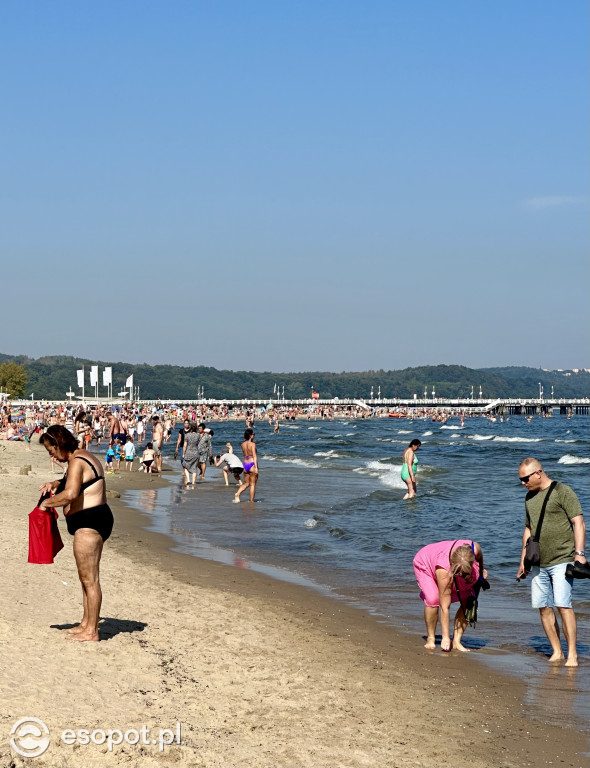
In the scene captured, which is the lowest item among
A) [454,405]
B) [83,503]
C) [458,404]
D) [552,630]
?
[454,405]

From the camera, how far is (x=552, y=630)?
23.8 ft

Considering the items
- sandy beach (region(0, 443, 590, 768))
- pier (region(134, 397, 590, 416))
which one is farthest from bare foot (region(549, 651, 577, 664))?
pier (region(134, 397, 590, 416))

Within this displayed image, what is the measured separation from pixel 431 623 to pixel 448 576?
2.17 feet

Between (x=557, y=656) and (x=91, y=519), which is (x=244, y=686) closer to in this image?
(x=91, y=519)

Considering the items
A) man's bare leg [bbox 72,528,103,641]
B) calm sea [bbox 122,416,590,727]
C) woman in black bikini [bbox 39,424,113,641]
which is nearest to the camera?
woman in black bikini [bbox 39,424,113,641]

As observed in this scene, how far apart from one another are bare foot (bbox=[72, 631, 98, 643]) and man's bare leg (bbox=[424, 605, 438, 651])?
8.86 feet

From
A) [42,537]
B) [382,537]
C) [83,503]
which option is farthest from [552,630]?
[382,537]

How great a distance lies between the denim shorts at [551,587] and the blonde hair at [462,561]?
1.65ft

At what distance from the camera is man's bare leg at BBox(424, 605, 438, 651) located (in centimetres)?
761

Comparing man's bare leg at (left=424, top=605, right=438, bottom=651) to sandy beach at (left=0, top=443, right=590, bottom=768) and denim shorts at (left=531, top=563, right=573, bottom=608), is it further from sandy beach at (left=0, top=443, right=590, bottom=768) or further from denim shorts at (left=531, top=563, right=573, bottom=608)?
denim shorts at (left=531, top=563, right=573, bottom=608)

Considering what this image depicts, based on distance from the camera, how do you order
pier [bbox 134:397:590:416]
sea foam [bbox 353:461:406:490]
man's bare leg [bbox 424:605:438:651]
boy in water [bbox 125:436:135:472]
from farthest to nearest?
pier [bbox 134:397:590:416] < boy in water [bbox 125:436:135:472] < sea foam [bbox 353:461:406:490] < man's bare leg [bbox 424:605:438:651]

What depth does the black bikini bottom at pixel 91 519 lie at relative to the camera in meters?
6.57

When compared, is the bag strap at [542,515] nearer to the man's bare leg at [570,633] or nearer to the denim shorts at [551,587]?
the denim shorts at [551,587]

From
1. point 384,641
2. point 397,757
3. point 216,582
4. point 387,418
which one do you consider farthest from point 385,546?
point 387,418
